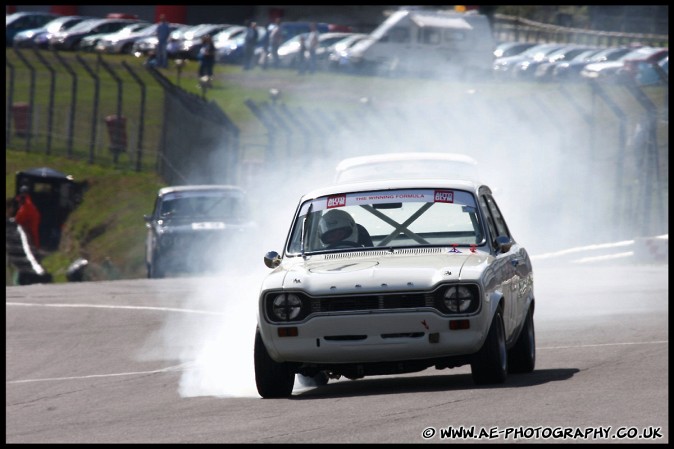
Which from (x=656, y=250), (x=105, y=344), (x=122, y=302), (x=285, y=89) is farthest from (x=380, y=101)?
(x=105, y=344)

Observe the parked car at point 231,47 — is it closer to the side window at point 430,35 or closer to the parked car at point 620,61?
the side window at point 430,35

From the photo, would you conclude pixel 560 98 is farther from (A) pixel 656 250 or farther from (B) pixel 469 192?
(B) pixel 469 192

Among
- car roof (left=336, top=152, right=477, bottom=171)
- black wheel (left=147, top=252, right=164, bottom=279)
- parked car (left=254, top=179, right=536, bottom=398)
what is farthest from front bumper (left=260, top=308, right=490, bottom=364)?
black wheel (left=147, top=252, right=164, bottom=279)

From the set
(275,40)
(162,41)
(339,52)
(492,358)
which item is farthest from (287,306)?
(339,52)

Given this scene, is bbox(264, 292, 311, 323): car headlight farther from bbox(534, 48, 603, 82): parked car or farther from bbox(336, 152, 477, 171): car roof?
bbox(534, 48, 603, 82): parked car

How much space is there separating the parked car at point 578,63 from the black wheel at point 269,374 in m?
36.1

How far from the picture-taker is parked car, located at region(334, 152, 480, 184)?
19672mm

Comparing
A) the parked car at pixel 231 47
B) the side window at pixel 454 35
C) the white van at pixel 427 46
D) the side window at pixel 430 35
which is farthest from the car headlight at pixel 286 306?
the parked car at pixel 231 47

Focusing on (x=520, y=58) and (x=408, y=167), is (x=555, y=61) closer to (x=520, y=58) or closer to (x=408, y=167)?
(x=520, y=58)

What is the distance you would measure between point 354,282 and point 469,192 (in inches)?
65.9

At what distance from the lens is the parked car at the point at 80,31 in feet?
194

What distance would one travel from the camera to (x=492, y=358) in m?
9.33

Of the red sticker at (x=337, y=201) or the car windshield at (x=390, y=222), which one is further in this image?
the red sticker at (x=337, y=201)

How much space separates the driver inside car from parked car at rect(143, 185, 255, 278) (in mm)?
12506
